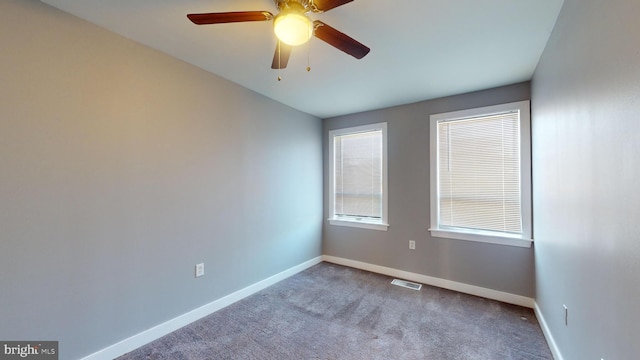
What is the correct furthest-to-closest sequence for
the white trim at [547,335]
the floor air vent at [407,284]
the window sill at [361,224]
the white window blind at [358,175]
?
the white window blind at [358,175] < the window sill at [361,224] < the floor air vent at [407,284] < the white trim at [547,335]

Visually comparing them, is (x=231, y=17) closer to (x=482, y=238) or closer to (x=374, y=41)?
(x=374, y=41)

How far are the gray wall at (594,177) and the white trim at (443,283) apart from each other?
28.9 inches

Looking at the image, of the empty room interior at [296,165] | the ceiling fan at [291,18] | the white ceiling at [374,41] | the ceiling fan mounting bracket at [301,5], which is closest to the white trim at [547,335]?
the empty room interior at [296,165]

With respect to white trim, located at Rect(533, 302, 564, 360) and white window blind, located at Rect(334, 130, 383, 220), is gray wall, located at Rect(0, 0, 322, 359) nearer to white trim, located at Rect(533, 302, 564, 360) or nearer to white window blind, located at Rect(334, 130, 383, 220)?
white window blind, located at Rect(334, 130, 383, 220)

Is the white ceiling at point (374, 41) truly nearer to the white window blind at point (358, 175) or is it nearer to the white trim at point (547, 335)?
the white window blind at point (358, 175)

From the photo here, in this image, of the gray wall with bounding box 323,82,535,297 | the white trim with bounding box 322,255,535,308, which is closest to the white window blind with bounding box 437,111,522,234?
the gray wall with bounding box 323,82,535,297

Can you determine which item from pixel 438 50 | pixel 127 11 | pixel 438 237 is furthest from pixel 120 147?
pixel 438 237

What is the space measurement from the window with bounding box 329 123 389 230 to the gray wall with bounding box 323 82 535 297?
4.5 inches

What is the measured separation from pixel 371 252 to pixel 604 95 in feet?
9.92

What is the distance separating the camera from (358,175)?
3.92 m

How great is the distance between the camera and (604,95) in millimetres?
1136

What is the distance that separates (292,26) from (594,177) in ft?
5.62

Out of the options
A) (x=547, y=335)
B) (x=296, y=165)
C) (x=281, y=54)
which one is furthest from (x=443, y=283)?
(x=281, y=54)

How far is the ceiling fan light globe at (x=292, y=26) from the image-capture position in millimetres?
1314
